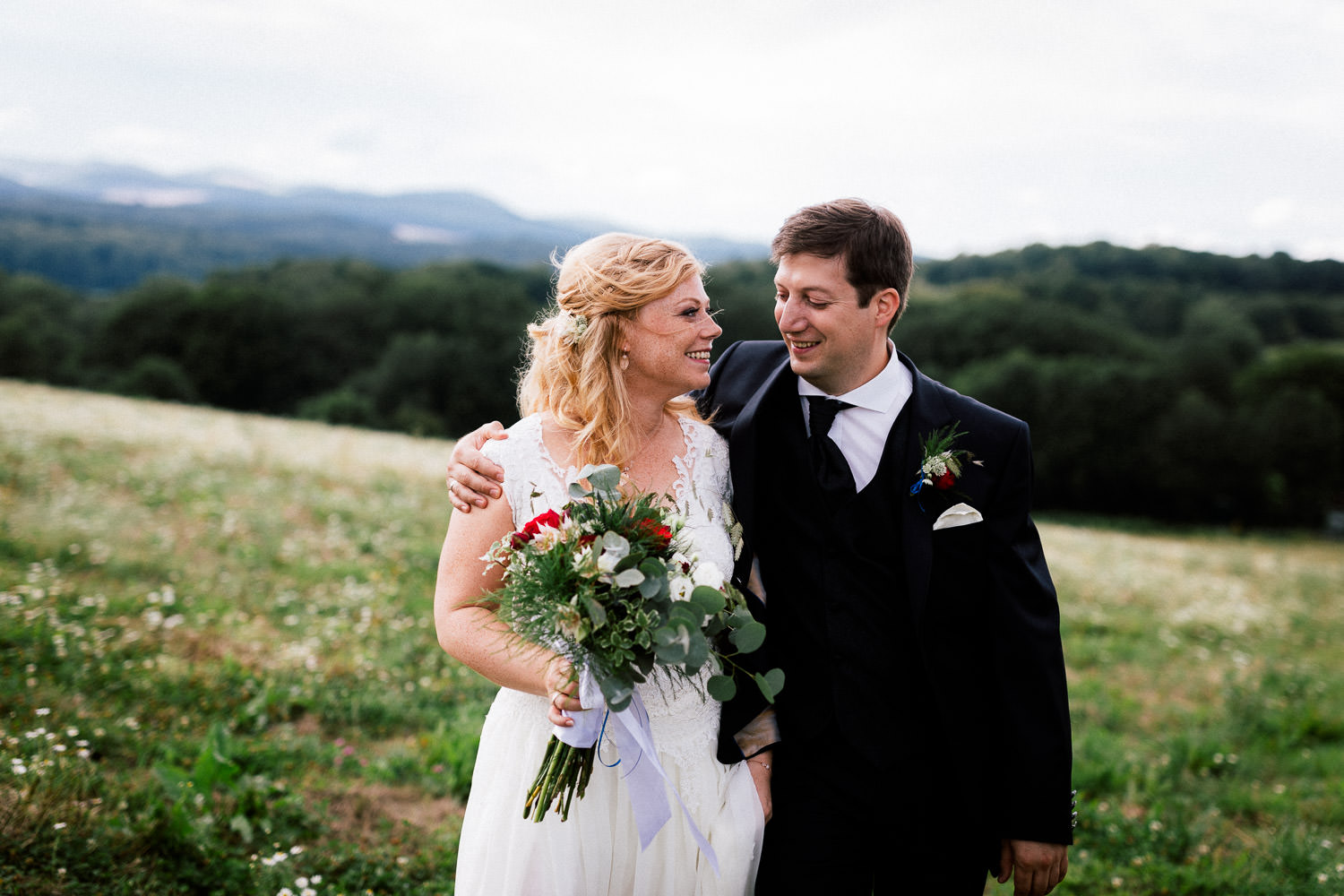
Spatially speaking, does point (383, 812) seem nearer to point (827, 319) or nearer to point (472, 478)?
point (472, 478)

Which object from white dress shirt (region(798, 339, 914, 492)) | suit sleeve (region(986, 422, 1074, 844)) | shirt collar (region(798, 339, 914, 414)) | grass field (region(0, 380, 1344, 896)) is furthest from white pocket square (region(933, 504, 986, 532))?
grass field (region(0, 380, 1344, 896))

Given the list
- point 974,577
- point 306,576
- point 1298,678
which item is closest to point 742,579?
point 974,577

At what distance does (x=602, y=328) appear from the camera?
11.1 ft

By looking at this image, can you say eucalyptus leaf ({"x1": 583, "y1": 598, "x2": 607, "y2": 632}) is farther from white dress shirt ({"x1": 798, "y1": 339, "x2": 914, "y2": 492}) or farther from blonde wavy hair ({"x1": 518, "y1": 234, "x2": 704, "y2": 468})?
white dress shirt ({"x1": 798, "y1": 339, "x2": 914, "y2": 492})

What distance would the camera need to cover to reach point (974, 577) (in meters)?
3.18

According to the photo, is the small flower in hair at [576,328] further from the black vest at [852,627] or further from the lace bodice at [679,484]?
the black vest at [852,627]

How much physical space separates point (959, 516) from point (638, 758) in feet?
4.52

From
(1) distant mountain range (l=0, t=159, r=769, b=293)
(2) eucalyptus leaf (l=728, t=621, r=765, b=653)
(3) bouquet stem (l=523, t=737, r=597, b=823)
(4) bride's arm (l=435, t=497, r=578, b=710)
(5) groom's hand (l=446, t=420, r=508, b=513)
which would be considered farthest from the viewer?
(1) distant mountain range (l=0, t=159, r=769, b=293)

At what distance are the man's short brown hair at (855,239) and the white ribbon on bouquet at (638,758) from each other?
172 centimetres

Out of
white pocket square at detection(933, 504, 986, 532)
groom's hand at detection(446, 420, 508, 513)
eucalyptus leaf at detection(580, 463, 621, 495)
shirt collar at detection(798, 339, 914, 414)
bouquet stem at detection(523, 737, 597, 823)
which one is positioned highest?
shirt collar at detection(798, 339, 914, 414)

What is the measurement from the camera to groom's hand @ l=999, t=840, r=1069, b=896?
10.2ft

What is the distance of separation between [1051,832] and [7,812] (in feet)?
13.9

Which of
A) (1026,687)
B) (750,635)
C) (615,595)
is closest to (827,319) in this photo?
(750,635)

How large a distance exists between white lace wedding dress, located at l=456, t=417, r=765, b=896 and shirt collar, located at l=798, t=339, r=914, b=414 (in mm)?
722
